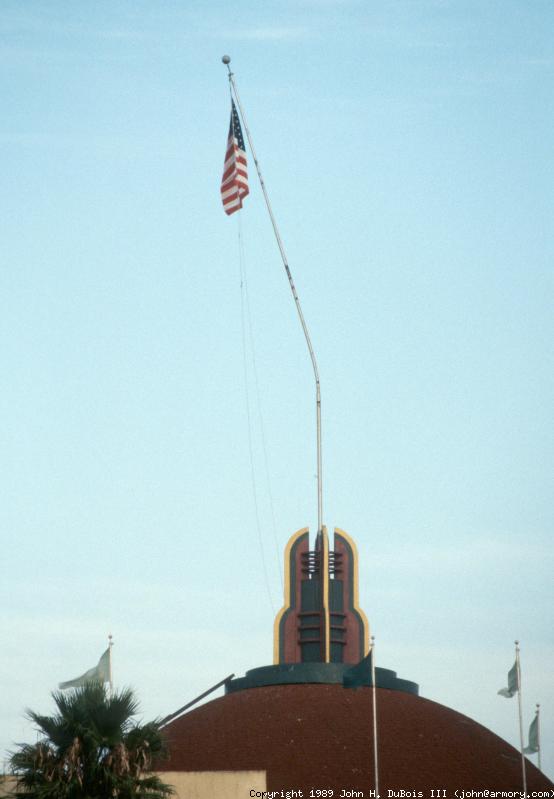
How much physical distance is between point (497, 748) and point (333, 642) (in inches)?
303

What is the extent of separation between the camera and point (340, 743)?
140 feet

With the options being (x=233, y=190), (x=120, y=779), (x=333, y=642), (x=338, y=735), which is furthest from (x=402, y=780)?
(x=233, y=190)

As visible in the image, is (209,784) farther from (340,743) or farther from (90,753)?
(90,753)

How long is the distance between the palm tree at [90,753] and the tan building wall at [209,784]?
321 inches

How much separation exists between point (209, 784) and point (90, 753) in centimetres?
975

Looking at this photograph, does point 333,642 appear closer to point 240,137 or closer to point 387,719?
point 387,719

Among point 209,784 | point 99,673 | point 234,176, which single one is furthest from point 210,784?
point 234,176

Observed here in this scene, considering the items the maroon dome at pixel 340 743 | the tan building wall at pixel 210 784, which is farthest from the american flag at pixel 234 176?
the tan building wall at pixel 210 784

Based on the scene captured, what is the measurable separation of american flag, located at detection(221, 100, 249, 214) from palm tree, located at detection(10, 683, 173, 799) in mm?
23519

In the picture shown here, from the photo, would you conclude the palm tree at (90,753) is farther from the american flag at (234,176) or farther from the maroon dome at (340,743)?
the american flag at (234,176)

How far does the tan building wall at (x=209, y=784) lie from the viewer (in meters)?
38.5

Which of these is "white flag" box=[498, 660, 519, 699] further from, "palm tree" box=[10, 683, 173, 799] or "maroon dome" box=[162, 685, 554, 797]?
"palm tree" box=[10, 683, 173, 799]

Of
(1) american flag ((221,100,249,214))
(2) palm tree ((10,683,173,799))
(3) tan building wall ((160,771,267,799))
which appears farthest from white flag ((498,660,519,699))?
(1) american flag ((221,100,249,214))

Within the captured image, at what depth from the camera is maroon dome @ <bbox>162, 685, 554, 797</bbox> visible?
4156cm
